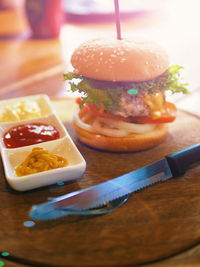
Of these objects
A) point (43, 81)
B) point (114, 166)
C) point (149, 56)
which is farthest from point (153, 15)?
point (114, 166)

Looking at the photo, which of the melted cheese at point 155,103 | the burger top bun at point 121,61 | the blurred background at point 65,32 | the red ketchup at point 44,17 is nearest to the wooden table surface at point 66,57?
the blurred background at point 65,32

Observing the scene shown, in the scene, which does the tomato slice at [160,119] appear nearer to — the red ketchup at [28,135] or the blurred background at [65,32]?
the red ketchup at [28,135]

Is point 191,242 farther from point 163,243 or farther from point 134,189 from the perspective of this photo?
point 134,189

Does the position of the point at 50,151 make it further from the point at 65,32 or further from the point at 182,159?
the point at 65,32

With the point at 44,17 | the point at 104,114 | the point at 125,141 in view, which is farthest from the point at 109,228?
the point at 44,17

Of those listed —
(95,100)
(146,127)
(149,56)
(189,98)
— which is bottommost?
(189,98)

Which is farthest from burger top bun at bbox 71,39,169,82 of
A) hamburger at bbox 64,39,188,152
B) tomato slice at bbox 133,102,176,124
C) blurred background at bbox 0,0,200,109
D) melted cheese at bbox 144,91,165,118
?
blurred background at bbox 0,0,200,109
